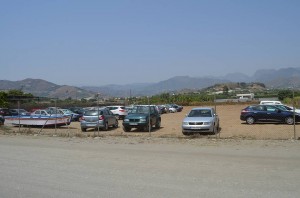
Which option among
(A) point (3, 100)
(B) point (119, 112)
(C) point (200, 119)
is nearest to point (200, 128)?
(C) point (200, 119)

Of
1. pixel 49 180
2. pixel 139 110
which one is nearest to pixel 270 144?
pixel 49 180

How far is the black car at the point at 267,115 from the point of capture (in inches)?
1137

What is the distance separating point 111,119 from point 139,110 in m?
2.95

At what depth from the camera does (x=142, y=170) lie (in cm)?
1039

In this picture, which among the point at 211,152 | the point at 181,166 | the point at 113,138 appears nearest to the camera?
the point at 181,166

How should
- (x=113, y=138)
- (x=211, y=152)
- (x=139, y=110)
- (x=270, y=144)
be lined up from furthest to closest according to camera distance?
1. (x=139, y=110)
2. (x=113, y=138)
3. (x=270, y=144)
4. (x=211, y=152)

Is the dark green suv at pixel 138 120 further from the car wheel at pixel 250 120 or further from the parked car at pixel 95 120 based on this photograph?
the car wheel at pixel 250 120

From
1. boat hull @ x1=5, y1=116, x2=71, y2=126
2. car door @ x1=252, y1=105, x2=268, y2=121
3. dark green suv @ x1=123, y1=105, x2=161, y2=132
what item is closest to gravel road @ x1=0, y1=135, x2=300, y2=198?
dark green suv @ x1=123, y1=105, x2=161, y2=132

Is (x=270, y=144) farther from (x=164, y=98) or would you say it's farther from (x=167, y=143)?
(x=164, y=98)

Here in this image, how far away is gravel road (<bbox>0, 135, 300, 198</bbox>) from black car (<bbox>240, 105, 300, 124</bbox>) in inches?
516

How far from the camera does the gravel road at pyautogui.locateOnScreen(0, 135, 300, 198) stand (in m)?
7.88

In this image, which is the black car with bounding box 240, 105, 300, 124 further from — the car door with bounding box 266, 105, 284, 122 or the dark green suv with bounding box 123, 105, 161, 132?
the dark green suv with bounding box 123, 105, 161, 132

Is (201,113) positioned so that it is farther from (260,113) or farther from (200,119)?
(260,113)

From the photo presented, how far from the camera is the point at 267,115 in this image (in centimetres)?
2939
